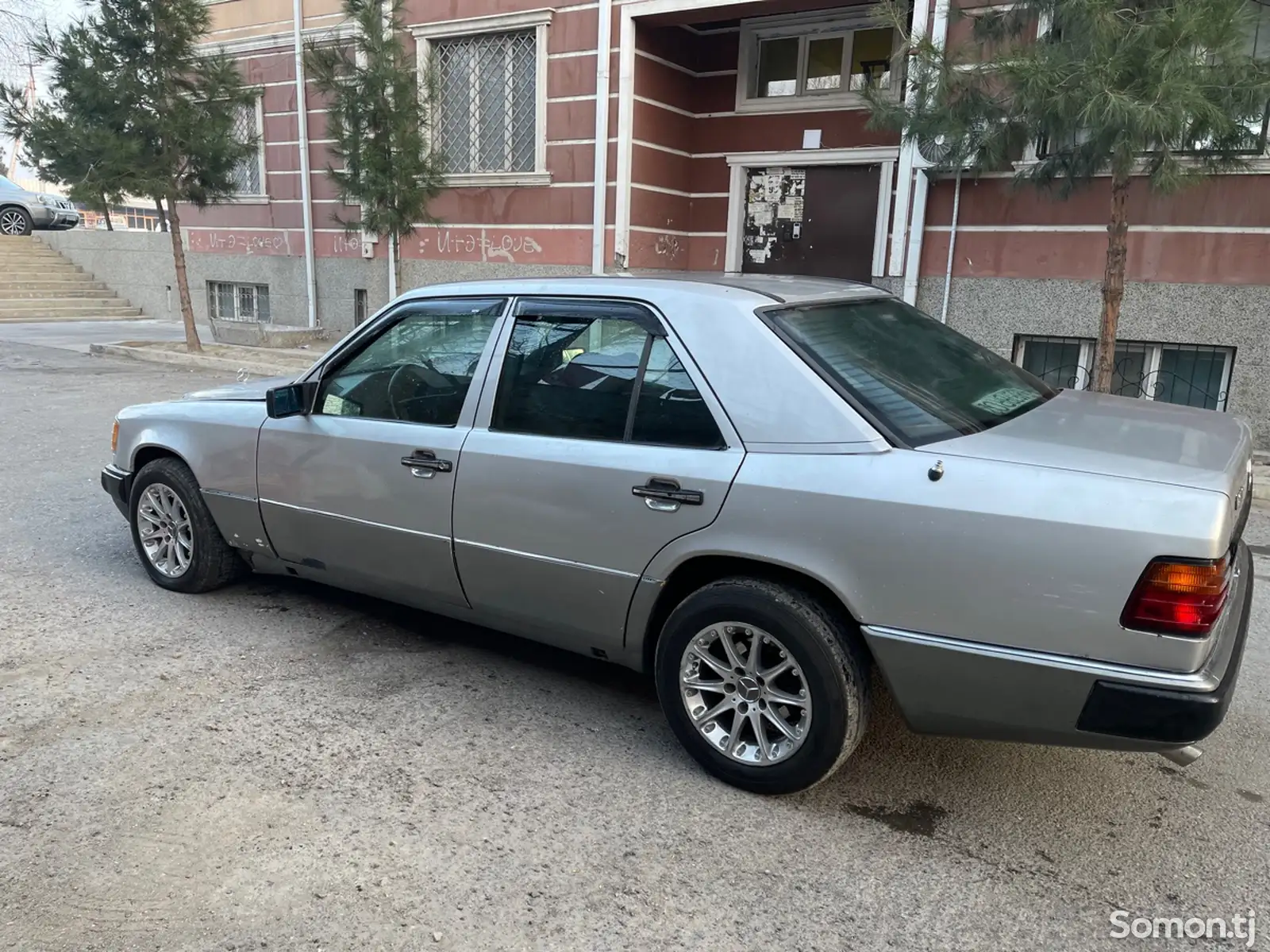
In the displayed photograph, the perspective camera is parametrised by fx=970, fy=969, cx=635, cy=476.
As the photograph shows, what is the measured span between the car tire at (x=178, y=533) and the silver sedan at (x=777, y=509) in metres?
0.51

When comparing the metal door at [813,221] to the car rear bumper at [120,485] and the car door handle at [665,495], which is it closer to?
the car rear bumper at [120,485]

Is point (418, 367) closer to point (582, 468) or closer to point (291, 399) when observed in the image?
point (291, 399)

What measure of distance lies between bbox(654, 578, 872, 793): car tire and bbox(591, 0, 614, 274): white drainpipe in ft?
32.7

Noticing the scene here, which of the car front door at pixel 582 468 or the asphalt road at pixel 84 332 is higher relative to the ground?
the car front door at pixel 582 468

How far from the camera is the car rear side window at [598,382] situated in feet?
10.8

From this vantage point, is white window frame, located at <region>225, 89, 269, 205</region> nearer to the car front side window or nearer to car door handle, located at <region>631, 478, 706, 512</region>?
the car front side window

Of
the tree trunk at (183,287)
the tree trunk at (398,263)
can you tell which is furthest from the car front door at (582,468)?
the tree trunk at (183,287)

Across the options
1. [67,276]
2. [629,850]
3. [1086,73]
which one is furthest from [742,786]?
Result: [67,276]

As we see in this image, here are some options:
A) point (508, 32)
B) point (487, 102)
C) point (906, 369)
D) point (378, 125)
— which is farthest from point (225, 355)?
point (906, 369)

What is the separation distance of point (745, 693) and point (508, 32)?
40.3 ft

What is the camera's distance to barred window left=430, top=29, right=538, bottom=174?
1327 cm

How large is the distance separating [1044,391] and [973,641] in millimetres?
1533

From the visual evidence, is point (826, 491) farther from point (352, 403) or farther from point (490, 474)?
point (352, 403)

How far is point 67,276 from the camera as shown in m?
22.0
